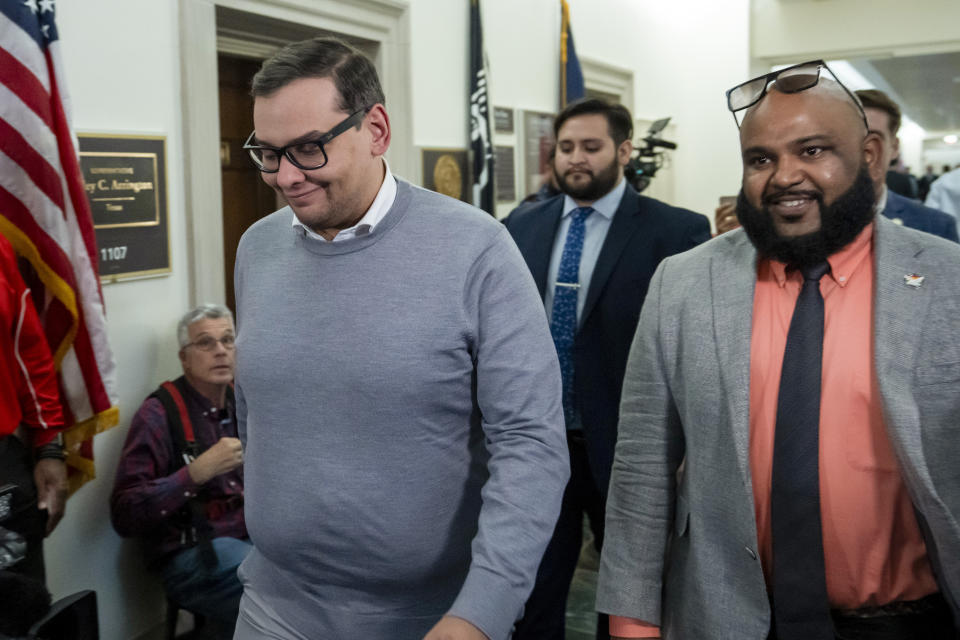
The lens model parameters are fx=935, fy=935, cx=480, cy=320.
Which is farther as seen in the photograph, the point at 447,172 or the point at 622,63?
the point at 622,63

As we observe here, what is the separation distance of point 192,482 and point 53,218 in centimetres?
94

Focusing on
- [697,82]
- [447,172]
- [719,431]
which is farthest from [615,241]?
[697,82]

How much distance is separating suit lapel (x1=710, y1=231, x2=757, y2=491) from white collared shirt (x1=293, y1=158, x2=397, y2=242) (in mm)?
600

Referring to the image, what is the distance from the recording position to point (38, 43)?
272cm

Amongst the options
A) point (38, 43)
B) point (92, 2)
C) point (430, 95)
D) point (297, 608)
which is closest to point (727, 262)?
point (297, 608)

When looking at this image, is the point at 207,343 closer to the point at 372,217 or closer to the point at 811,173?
the point at 372,217

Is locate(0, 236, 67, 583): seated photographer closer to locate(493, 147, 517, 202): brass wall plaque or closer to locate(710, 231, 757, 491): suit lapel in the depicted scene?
locate(710, 231, 757, 491): suit lapel

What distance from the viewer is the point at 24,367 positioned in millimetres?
2674

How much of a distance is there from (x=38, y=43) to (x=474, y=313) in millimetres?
1893

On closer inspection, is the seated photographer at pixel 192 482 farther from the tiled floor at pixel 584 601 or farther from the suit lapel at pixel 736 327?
the suit lapel at pixel 736 327

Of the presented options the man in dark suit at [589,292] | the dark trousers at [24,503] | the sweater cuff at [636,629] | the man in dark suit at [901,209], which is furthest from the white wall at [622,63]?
the sweater cuff at [636,629]

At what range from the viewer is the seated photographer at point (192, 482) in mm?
→ 3072

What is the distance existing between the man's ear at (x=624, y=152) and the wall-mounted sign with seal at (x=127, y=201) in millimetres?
1681

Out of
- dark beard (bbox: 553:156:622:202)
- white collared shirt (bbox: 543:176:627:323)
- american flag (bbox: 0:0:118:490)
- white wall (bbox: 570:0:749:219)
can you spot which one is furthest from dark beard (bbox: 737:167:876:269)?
white wall (bbox: 570:0:749:219)
